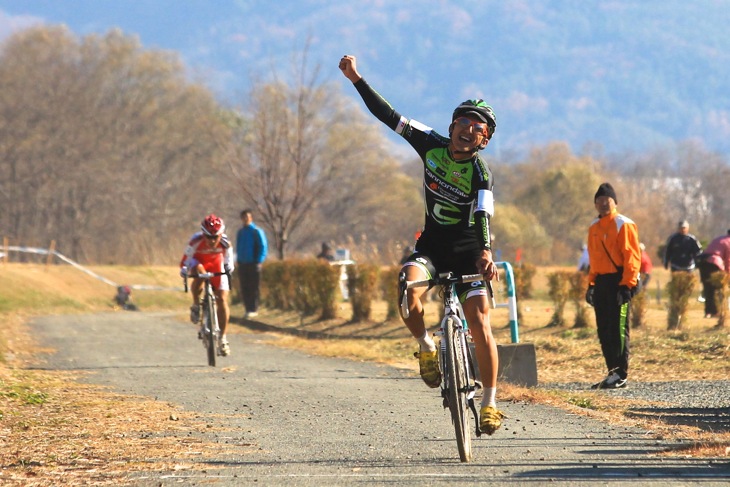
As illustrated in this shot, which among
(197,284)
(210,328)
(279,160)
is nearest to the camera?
(210,328)

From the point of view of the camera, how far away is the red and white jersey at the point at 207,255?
16156mm

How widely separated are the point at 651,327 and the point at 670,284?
813 mm

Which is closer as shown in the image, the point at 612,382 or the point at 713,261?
the point at 612,382

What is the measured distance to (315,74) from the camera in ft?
126

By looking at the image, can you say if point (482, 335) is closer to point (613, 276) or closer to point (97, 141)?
point (613, 276)

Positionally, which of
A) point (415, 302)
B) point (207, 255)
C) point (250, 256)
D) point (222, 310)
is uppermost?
point (250, 256)

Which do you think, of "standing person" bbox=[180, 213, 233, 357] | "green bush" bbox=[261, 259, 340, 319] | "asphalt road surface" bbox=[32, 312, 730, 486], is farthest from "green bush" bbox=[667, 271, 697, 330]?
"standing person" bbox=[180, 213, 233, 357]

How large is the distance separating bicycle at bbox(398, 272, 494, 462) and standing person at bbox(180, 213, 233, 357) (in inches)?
321

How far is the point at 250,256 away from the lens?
2491 cm

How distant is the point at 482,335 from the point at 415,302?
46cm

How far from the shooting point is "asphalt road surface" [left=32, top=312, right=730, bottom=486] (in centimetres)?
716

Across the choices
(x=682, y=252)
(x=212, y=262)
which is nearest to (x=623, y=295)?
(x=212, y=262)

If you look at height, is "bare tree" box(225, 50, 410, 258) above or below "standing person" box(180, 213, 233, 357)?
above

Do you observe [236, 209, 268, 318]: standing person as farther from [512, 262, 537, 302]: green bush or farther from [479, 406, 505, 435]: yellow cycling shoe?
[479, 406, 505, 435]: yellow cycling shoe
